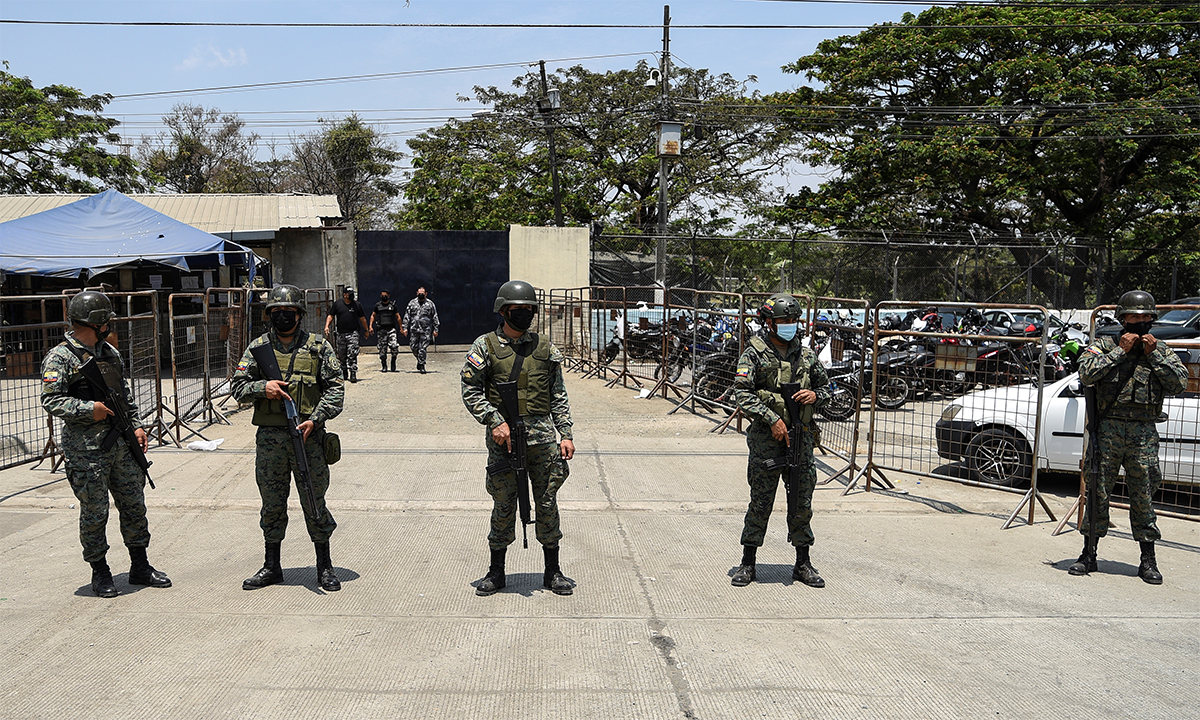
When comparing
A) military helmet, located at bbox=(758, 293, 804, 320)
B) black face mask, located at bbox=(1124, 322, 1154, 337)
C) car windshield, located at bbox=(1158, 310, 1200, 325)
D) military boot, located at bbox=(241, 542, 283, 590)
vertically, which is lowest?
military boot, located at bbox=(241, 542, 283, 590)

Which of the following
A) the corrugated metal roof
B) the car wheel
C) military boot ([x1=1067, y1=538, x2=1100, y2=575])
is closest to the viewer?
military boot ([x1=1067, y1=538, x2=1100, y2=575])

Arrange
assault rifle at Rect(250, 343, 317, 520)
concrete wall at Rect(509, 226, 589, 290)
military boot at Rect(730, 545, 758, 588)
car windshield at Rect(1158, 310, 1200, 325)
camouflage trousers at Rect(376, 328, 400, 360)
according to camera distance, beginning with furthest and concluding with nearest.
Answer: concrete wall at Rect(509, 226, 589, 290), car windshield at Rect(1158, 310, 1200, 325), camouflage trousers at Rect(376, 328, 400, 360), military boot at Rect(730, 545, 758, 588), assault rifle at Rect(250, 343, 317, 520)

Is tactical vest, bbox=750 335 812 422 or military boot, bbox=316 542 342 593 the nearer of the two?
military boot, bbox=316 542 342 593

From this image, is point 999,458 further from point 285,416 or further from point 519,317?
point 285,416

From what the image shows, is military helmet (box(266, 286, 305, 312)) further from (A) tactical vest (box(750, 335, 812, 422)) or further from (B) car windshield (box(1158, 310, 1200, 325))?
(B) car windshield (box(1158, 310, 1200, 325))

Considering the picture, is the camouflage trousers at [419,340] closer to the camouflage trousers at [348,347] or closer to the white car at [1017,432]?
the camouflage trousers at [348,347]

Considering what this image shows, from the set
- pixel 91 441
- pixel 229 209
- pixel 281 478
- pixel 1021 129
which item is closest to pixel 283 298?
pixel 281 478

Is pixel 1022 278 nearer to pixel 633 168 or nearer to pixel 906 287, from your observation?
pixel 906 287

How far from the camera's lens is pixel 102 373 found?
17.0 feet

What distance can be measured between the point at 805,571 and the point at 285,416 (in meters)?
3.36

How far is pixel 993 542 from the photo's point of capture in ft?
21.7

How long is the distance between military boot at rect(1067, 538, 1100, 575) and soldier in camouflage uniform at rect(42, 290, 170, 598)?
19.9ft

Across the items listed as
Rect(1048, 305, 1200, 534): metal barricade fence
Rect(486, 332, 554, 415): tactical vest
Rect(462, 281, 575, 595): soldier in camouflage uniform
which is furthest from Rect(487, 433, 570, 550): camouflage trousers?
Rect(1048, 305, 1200, 534): metal barricade fence

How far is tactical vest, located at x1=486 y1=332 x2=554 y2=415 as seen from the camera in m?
5.08
